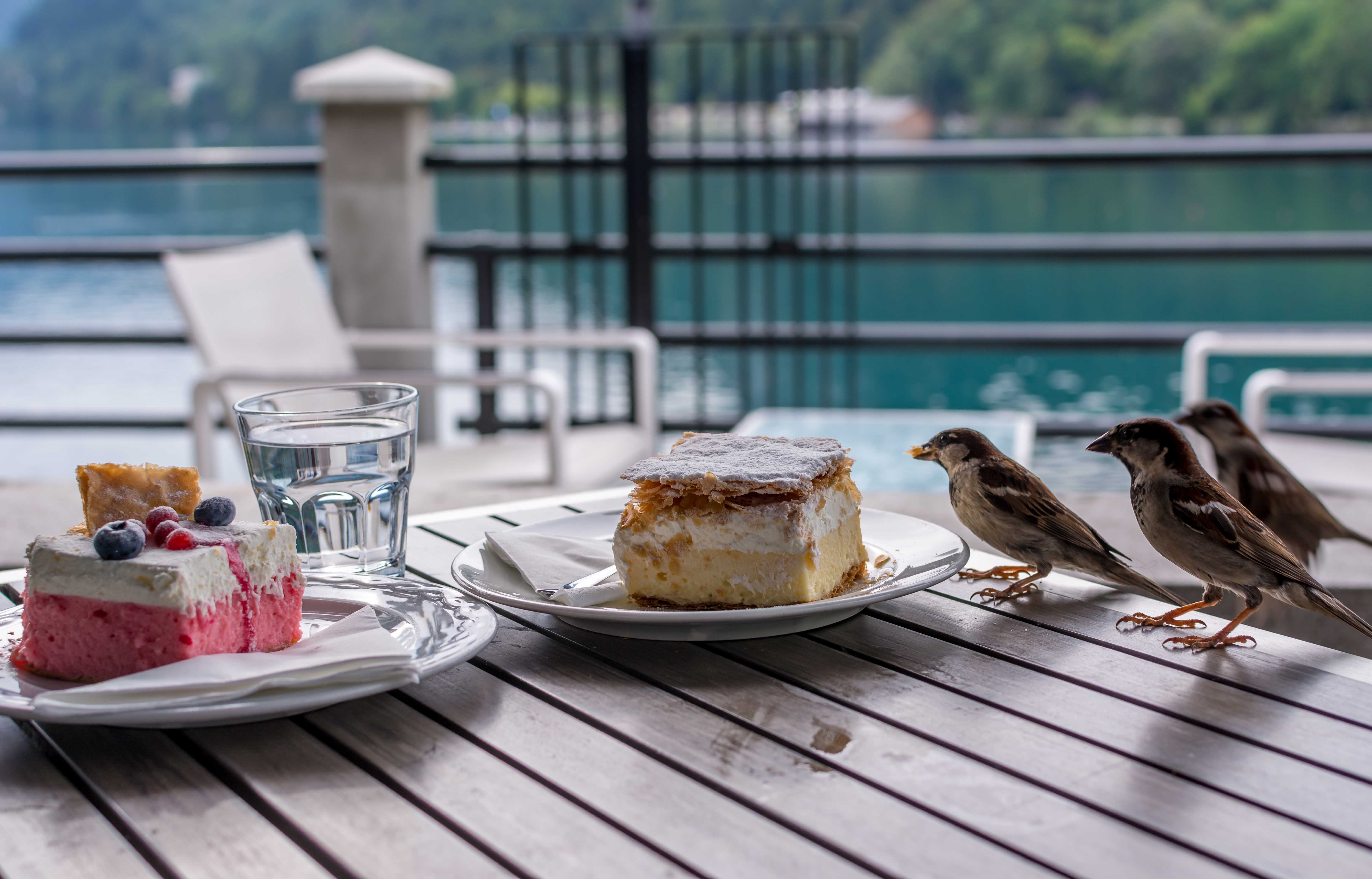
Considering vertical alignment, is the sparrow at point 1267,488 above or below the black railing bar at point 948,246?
below

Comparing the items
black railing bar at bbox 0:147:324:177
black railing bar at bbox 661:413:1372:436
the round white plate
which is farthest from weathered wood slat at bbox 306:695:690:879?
black railing bar at bbox 0:147:324:177

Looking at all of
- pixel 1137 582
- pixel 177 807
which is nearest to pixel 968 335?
pixel 1137 582

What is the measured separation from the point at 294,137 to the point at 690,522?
11037 mm

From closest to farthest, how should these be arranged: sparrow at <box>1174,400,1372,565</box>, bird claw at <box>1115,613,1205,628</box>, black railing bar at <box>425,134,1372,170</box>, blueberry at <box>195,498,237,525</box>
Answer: blueberry at <box>195,498,237,525</box>, bird claw at <box>1115,613,1205,628</box>, sparrow at <box>1174,400,1372,565</box>, black railing bar at <box>425,134,1372,170</box>

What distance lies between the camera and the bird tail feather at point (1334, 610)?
2.71ft

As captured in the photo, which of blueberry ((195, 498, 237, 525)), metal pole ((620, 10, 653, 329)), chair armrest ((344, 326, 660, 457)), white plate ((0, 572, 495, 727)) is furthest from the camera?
metal pole ((620, 10, 653, 329))

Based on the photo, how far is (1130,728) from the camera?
27.6 inches

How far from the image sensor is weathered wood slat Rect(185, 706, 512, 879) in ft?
1.86

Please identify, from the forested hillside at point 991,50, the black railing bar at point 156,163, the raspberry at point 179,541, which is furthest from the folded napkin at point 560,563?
the forested hillside at point 991,50

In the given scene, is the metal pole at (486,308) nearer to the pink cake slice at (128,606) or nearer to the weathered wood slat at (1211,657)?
the weathered wood slat at (1211,657)

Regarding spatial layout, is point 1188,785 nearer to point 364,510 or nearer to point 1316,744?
point 1316,744

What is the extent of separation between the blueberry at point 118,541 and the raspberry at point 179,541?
2cm

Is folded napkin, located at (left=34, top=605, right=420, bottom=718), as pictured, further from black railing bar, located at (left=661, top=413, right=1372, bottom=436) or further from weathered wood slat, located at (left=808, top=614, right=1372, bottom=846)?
black railing bar, located at (left=661, top=413, right=1372, bottom=436)

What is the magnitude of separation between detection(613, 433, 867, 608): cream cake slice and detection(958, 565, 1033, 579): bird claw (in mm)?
165
